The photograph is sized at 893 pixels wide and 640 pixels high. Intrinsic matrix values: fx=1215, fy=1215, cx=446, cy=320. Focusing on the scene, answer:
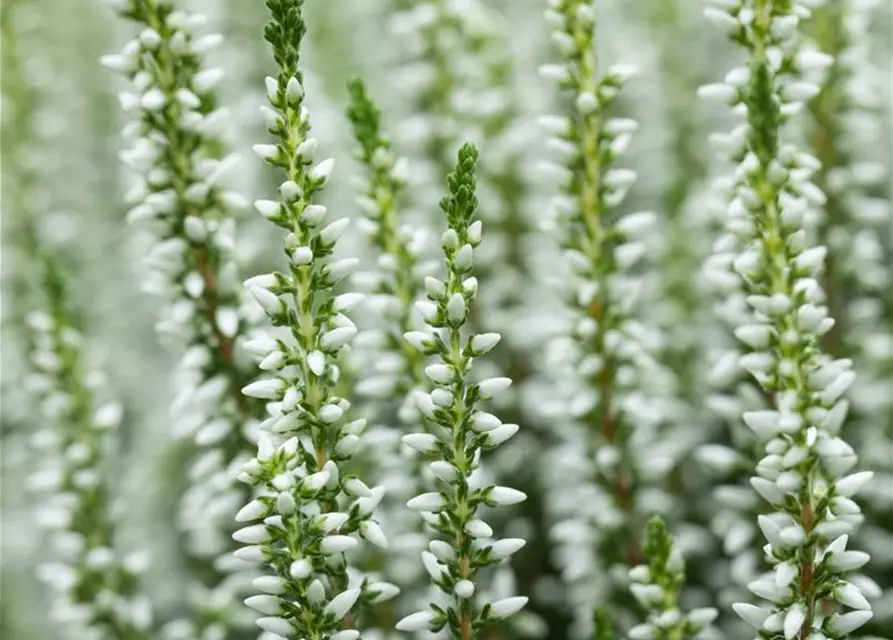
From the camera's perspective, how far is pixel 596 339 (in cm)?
103

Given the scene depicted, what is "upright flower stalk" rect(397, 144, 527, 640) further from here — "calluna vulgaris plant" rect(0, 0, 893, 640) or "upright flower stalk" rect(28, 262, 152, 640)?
"upright flower stalk" rect(28, 262, 152, 640)

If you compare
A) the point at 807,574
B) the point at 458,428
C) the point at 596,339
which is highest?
the point at 596,339

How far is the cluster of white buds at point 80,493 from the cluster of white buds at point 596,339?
1.34 feet

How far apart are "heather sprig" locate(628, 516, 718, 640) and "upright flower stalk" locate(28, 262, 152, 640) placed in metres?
0.49

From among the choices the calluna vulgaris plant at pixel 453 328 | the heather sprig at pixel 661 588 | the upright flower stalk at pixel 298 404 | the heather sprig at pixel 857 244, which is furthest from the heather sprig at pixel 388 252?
the heather sprig at pixel 857 244

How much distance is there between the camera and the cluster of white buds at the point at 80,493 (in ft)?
3.50

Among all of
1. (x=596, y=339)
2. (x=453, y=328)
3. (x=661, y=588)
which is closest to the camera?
(x=453, y=328)

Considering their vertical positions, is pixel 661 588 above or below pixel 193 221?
below

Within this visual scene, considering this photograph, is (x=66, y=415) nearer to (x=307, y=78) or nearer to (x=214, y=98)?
(x=214, y=98)

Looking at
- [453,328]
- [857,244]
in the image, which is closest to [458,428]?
[453,328]

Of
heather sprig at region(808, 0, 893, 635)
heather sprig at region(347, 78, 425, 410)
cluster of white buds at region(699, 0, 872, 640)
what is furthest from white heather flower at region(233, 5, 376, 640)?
heather sprig at region(808, 0, 893, 635)

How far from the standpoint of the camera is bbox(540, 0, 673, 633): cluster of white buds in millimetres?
954

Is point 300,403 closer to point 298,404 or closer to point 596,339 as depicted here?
point 298,404

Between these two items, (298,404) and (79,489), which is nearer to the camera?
(298,404)
